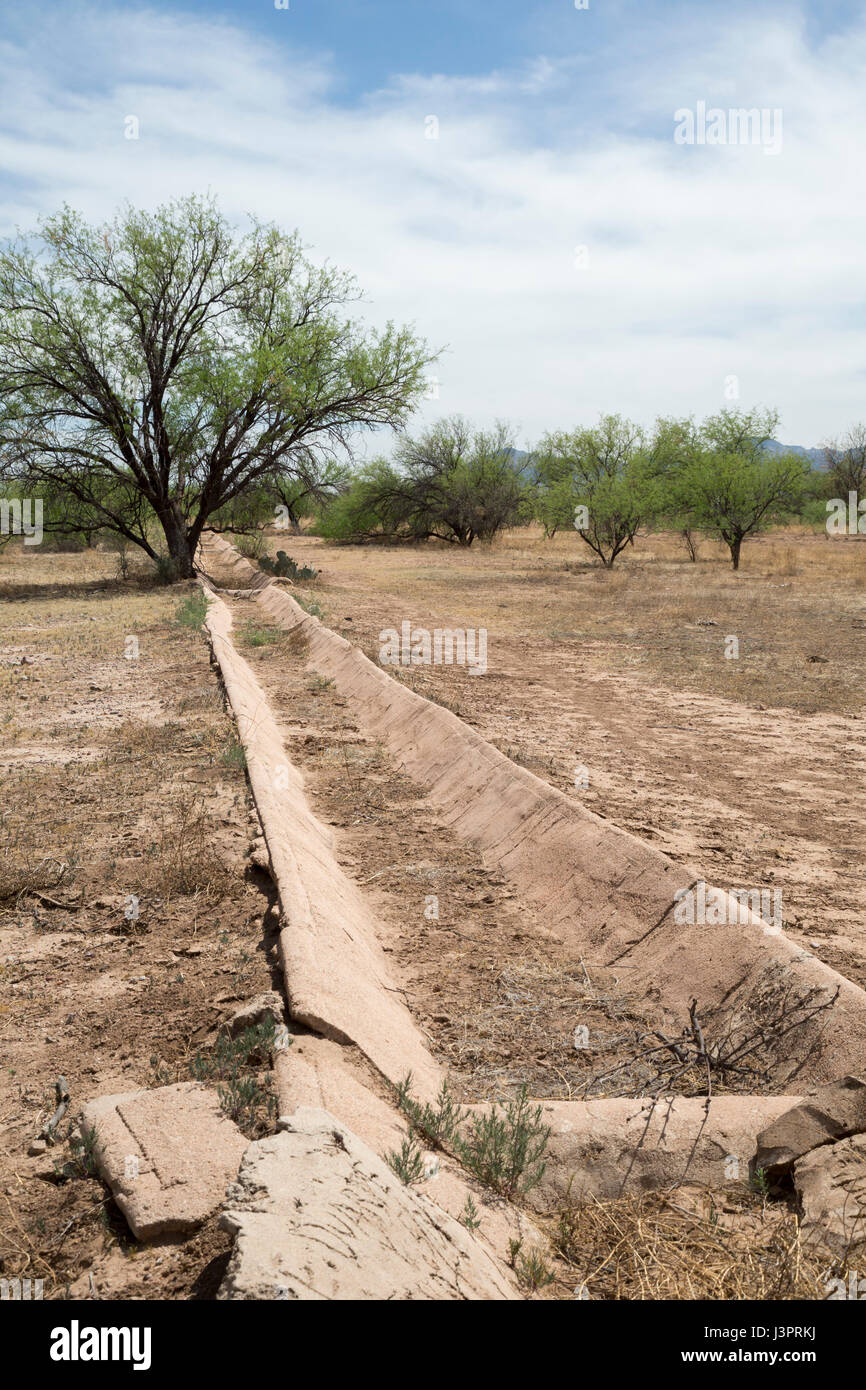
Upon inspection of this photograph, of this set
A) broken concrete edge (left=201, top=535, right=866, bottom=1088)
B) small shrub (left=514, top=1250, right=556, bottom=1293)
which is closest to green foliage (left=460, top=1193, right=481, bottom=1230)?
small shrub (left=514, top=1250, right=556, bottom=1293)

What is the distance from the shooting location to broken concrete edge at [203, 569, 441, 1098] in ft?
11.7

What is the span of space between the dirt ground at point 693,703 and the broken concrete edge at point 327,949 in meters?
2.08

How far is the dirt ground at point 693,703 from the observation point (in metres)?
5.98

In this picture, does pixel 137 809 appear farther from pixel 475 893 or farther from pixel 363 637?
pixel 363 637

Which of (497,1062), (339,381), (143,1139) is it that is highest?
(339,381)

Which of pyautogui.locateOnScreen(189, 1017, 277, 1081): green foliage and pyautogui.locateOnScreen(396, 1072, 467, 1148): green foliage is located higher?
pyautogui.locateOnScreen(189, 1017, 277, 1081): green foliage

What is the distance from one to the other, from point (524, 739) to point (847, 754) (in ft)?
9.67

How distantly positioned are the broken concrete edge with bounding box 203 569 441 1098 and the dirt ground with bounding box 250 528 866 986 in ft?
6.81

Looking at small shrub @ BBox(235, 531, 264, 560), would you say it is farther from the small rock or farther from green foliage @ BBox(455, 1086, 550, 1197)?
green foliage @ BBox(455, 1086, 550, 1197)

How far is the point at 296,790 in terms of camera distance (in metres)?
7.19

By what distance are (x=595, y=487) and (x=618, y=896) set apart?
2725cm

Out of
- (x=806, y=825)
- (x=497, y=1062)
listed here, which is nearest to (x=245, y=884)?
(x=497, y=1062)

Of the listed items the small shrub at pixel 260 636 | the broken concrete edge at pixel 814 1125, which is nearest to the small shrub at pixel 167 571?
the small shrub at pixel 260 636

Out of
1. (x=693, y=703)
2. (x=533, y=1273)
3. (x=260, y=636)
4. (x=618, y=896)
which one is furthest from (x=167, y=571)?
(x=533, y=1273)
